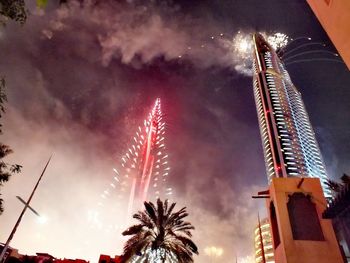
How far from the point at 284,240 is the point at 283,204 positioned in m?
3.16

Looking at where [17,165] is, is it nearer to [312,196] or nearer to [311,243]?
[311,243]

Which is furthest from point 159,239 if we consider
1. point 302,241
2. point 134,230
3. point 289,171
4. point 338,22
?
point 289,171

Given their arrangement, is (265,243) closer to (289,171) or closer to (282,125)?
(289,171)

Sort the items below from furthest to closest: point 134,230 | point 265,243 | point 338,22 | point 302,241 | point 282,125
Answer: point 282,125 → point 265,243 → point 134,230 → point 302,241 → point 338,22

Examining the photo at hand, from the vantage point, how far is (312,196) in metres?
22.6

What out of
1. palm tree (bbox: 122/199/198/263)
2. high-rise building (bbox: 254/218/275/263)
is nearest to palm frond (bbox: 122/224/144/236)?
palm tree (bbox: 122/199/198/263)

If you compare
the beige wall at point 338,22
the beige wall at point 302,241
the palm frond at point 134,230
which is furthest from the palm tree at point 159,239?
the beige wall at point 338,22

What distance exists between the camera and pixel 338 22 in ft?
16.5

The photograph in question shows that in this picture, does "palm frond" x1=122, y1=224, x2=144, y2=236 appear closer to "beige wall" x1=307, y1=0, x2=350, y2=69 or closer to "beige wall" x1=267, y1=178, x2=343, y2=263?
"beige wall" x1=267, y1=178, x2=343, y2=263

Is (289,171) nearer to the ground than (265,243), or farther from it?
farther from it

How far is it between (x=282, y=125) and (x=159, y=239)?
122 m

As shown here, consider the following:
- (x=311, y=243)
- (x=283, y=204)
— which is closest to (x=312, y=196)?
(x=283, y=204)

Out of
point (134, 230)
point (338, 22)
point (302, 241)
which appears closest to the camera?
point (338, 22)

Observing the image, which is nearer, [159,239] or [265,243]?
[159,239]
